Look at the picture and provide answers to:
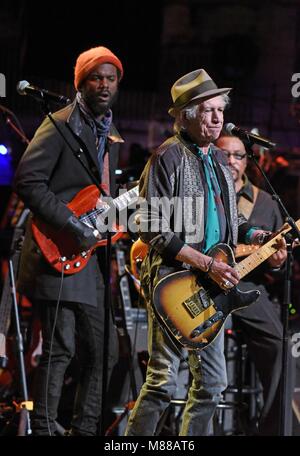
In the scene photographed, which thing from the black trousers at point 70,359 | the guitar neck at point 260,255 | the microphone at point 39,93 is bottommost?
the black trousers at point 70,359

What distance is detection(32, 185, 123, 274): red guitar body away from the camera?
5.01 meters

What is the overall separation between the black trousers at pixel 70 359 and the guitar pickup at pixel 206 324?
35.7 inches

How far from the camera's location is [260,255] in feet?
16.1

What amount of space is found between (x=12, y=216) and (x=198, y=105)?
2.82 meters

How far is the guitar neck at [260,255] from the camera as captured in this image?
4809 millimetres

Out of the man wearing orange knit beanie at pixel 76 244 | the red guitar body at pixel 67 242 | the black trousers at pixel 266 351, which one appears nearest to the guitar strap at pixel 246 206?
the black trousers at pixel 266 351

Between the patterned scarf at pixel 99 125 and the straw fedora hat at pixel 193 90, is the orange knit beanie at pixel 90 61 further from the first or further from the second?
the straw fedora hat at pixel 193 90

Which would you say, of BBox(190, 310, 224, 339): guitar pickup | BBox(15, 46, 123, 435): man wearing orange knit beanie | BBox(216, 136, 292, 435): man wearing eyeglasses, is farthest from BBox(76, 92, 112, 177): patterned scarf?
BBox(190, 310, 224, 339): guitar pickup

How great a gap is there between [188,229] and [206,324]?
549 mm

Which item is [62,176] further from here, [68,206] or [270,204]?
[270,204]

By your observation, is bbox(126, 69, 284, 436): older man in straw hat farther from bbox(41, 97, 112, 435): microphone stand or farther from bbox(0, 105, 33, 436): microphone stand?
bbox(0, 105, 33, 436): microphone stand
